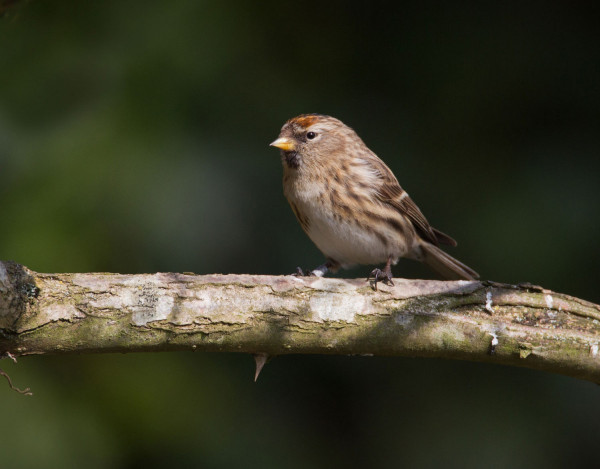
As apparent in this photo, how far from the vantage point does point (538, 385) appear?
4355 millimetres

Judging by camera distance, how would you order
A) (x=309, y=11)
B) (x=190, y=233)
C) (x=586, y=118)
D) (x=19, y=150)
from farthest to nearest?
1. (x=309, y=11)
2. (x=586, y=118)
3. (x=190, y=233)
4. (x=19, y=150)

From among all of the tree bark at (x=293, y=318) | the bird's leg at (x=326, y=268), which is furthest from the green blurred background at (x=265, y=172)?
the tree bark at (x=293, y=318)

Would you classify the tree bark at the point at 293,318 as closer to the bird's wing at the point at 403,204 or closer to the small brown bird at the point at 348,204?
the small brown bird at the point at 348,204

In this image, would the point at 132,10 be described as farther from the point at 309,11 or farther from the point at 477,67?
the point at 477,67

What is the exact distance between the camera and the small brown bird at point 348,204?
3.86 m

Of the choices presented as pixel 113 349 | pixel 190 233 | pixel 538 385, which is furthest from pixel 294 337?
pixel 538 385

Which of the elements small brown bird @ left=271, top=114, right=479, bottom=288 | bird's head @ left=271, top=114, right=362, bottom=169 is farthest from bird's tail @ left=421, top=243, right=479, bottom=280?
bird's head @ left=271, top=114, right=362, bottom=169

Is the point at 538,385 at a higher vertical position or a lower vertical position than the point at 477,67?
lower

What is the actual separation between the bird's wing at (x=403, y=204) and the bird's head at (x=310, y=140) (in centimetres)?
21

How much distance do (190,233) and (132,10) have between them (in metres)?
1.23

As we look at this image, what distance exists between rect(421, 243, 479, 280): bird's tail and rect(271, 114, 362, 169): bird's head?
27.2 inches

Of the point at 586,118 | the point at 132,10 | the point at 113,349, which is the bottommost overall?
the point at 113,349

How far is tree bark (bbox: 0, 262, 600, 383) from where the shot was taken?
2.36 m

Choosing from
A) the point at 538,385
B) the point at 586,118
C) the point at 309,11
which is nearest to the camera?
the point at 538,385
